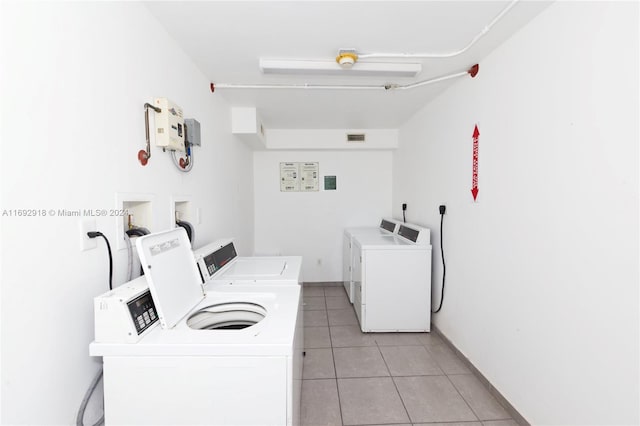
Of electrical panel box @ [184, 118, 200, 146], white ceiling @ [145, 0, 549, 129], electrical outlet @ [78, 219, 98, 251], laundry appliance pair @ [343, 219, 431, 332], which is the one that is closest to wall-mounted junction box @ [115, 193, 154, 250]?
electrical outlet @ [78, 219, 98, 251]

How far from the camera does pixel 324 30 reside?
5.25 feet

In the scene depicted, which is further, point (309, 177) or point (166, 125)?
point (309, 177)

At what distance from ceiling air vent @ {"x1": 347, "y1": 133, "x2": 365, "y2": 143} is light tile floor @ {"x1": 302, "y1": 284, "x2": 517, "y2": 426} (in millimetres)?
2334

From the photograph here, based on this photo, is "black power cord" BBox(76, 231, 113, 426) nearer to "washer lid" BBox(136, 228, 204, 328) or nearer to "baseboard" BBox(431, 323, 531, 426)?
"washer lid" BBox(136, 228, 204, 328)

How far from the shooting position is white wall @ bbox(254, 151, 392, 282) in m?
4.11

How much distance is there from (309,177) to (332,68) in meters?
2.23

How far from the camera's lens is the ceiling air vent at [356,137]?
3.86 m

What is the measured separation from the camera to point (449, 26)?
5.17ft

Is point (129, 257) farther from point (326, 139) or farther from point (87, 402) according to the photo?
point (326, 139)

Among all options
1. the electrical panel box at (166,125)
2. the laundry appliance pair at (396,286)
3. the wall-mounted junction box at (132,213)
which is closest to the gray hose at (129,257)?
the wall-mounted junction box at (132,213)

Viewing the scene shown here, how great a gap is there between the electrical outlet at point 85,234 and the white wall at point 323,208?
3.02 metres

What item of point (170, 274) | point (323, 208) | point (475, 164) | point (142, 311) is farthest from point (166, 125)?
point (323, 208)

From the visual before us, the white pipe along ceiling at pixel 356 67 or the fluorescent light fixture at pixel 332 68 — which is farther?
the fluorescent light fixture at pixel 332 68

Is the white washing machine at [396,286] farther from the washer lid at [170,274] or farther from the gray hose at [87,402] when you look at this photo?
the gray hose at [87,402]
